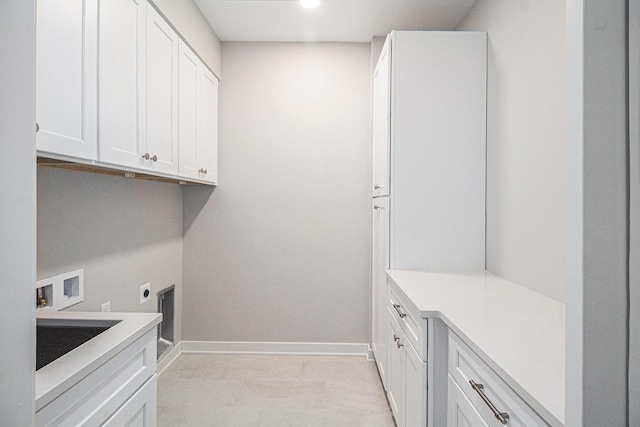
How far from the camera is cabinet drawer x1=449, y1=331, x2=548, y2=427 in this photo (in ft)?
3.35

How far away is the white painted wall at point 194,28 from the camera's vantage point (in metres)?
2.39

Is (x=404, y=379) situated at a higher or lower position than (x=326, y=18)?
lower

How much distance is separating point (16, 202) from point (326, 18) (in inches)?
108

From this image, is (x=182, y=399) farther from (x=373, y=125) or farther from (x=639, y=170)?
(x=639, y=170)

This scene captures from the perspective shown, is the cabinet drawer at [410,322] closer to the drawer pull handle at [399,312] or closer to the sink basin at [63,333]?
the drawer pull handle at [399,312]

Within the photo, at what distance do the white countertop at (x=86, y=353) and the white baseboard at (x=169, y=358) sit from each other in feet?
5.39

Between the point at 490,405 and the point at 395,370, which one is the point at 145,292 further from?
the point at 490,405

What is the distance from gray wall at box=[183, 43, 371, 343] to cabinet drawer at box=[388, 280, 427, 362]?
1.16m

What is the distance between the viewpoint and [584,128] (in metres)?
0.68

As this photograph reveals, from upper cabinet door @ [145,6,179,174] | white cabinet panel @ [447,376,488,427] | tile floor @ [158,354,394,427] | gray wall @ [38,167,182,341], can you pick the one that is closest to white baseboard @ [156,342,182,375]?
tile floor @ [158,354,394,427]

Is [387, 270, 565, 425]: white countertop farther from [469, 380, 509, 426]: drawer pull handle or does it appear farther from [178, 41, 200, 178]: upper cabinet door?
[178, 41, 200, 178]: upper cabinet door

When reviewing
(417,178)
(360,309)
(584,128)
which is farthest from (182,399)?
(584,128)

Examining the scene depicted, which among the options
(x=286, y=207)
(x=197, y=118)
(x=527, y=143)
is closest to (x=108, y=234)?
(x=197, y=118)

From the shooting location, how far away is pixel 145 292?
112 inches
